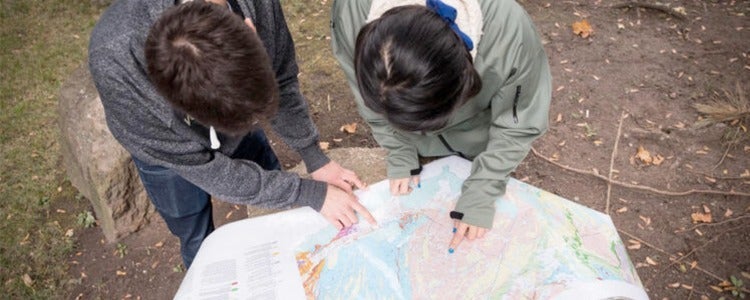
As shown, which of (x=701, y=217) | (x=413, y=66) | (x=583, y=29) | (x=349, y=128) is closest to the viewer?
(x=413, y=66)

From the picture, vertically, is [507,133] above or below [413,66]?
below

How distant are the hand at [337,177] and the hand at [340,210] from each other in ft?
0.63

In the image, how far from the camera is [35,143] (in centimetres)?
378

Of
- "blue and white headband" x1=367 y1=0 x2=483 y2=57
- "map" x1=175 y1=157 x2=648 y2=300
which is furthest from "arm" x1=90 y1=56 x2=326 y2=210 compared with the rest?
"blue and white headband" x1=367 y1=0 x2=483 y2=57

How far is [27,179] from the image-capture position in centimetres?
350

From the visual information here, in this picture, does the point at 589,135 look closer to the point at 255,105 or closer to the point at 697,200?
the point at 697,200

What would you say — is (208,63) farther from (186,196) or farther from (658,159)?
(658,159)

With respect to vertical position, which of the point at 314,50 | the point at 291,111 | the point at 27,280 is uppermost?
the point at 291,111

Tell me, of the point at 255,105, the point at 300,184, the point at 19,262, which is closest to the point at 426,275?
the point at 300,184

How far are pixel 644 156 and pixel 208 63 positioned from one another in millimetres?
2867

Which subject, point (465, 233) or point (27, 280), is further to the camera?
point (27, 280)

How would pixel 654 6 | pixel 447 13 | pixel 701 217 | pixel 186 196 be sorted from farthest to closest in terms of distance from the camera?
pixel 654 6
pixel 701 217
pixel 186 196
pixel 447 13

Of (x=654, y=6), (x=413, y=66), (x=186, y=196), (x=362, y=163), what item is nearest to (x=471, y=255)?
(x=413, y=66)

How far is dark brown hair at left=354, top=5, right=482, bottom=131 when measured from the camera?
1.25m
